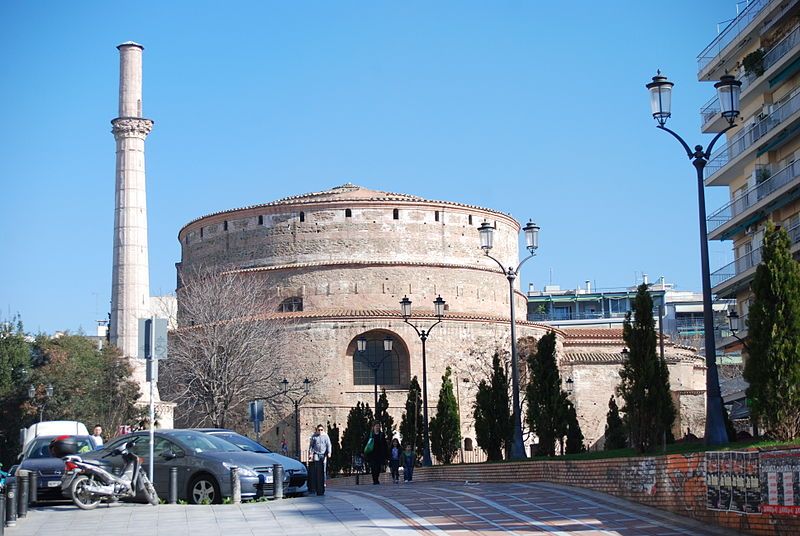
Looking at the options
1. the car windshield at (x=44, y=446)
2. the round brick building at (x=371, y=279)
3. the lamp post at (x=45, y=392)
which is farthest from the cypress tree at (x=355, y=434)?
the car windshield at (x=44, y=446)

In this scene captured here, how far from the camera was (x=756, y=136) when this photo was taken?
1458 inches

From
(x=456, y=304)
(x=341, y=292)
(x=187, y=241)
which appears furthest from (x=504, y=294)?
(x=187, y=241)

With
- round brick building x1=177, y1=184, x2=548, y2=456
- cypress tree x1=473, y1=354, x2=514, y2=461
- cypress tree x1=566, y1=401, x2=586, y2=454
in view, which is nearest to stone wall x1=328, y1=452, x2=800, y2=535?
cypress tree x1=566, y1=401, x2=586, y2=454

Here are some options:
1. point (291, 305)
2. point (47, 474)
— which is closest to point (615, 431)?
point (47, 474)

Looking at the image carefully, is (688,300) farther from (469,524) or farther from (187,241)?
(469,524)

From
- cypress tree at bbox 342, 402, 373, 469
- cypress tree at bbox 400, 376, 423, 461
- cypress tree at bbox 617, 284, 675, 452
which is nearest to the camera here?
cypress tree at bbox 617, 284, 675, 452

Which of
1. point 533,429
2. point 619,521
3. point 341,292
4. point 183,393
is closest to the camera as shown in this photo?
point 619,521

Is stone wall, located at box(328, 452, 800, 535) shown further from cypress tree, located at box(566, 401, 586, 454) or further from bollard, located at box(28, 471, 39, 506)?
bollard, located at box(28, 471, 39, 506)

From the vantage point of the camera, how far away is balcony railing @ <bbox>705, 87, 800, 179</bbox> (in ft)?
113

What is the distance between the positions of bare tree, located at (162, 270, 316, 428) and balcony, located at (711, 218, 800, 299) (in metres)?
19.4

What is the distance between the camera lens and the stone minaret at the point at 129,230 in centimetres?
6125

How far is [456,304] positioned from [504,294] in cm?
397

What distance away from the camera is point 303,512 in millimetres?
15398

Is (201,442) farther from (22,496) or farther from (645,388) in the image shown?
(645,388)
